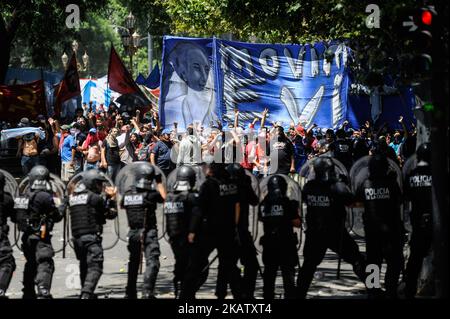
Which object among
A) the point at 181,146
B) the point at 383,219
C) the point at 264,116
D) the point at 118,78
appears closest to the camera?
the point at 383,219

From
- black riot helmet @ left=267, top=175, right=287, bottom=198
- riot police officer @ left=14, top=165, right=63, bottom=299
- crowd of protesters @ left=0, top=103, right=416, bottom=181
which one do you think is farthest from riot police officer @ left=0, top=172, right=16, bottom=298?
crowd of protesters @ left=0, top=103, right=416, bottom=181

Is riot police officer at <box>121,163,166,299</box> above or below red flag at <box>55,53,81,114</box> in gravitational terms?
below

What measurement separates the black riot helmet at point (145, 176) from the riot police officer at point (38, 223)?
102 cm

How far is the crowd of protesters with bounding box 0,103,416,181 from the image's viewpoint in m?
20.0

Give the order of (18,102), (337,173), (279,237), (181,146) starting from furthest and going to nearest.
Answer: (18,102), (181,146), (337,173), (279,237)

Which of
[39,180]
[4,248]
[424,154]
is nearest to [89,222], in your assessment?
[39,180]

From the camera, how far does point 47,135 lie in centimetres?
2225

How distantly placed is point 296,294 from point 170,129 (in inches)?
591

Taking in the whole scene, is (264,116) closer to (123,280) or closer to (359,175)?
(123,280)

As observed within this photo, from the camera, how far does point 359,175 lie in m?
12.1

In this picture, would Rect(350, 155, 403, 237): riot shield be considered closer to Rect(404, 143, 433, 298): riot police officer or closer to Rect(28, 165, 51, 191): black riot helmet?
Rect(404, 143, 433, 298): riot police officer

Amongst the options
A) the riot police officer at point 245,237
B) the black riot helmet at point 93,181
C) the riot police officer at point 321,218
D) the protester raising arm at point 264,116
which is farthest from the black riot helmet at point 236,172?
the protester raising arm at point 264,116

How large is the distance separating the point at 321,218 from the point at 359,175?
957mm
